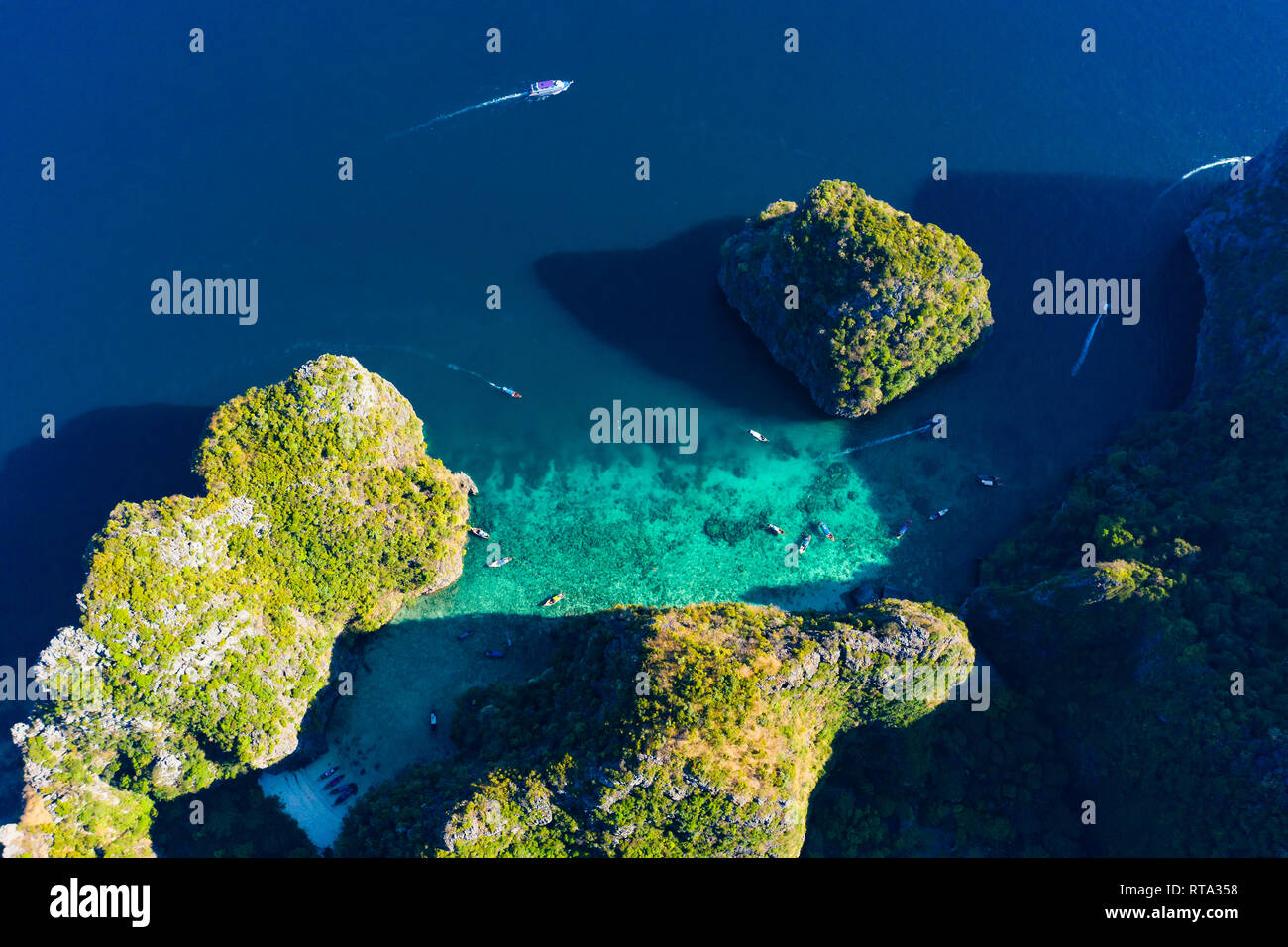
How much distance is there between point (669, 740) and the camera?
1982 inches

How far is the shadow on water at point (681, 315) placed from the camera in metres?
72.1

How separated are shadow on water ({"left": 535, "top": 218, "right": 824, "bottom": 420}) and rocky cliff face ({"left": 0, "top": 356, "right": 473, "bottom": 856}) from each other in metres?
18.9

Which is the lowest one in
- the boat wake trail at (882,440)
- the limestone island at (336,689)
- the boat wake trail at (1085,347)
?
the limestone island at (336,689)

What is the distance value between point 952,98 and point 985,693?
5693cm

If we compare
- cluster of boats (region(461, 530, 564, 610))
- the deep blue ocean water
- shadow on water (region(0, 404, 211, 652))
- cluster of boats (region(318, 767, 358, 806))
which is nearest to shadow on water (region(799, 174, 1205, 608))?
the deep blue ocean water

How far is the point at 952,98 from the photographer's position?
274 feet

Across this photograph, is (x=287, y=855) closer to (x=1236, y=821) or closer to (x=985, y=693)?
(x=985, y=693)

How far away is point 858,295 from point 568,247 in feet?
84.0

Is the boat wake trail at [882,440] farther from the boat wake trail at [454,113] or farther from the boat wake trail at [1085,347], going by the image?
the boat wake trail at [454,113]

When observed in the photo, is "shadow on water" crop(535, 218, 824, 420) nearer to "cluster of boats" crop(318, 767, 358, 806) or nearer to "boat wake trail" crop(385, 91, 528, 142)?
"boat wake trail" crop(385, 91, 528, 142)

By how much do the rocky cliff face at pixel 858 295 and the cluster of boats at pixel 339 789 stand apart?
1770 inches

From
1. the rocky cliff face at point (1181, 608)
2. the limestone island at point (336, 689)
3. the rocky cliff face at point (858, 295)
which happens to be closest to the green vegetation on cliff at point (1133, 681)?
the rocky cliff face at point (1181, 608)

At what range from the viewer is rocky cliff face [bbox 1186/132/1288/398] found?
219 feet

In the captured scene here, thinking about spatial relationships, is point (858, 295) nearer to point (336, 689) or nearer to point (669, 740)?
point (669, 740)
